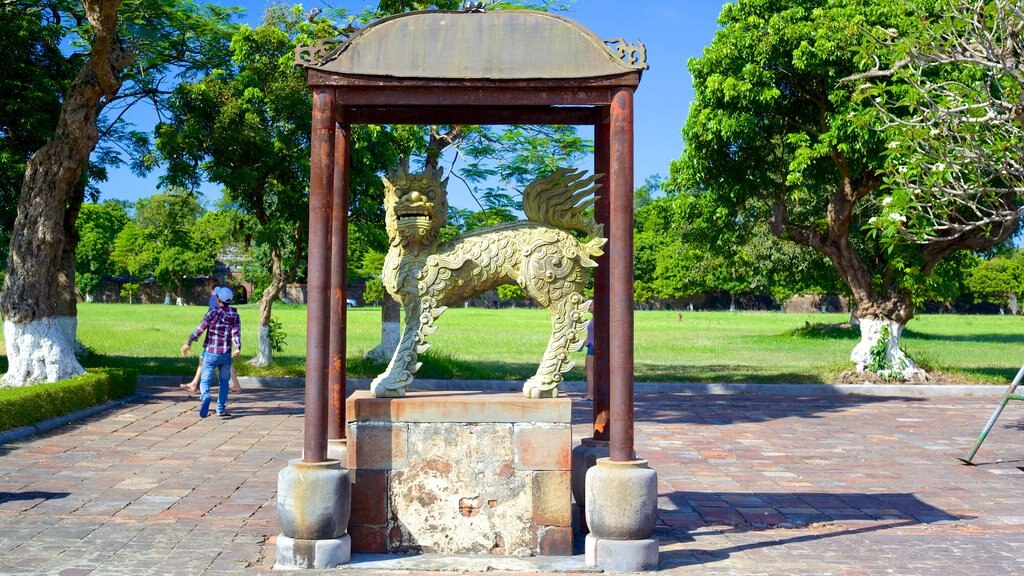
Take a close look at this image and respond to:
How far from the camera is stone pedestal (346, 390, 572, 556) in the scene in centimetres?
584

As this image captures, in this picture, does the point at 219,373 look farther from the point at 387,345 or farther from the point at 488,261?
the point at 488,261

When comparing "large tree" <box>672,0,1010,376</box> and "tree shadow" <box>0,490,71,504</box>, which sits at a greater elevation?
"large tree" <box>672,0,1010,376</box>

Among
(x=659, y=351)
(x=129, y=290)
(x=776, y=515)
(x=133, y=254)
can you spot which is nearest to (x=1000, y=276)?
(x=659, y=351)

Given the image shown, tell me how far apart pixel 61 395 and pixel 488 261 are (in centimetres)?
816

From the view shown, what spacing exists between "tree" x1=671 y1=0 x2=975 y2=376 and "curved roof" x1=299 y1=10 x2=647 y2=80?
9849mm

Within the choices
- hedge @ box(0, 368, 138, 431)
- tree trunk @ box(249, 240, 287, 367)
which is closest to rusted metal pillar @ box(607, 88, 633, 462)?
hedge @ box(0, 368, 138, 431)

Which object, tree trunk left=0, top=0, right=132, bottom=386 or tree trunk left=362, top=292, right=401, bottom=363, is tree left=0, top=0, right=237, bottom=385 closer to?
tree trunk left=0, top=0, right=132, bottom=386

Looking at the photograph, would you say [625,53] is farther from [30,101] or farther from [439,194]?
[30,101]

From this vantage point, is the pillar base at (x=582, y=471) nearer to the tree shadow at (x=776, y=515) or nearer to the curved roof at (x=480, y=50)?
the tree shadow at (x=776, y=515)

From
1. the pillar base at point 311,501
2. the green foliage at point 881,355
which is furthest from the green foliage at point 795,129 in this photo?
the pillar base at point 311,501

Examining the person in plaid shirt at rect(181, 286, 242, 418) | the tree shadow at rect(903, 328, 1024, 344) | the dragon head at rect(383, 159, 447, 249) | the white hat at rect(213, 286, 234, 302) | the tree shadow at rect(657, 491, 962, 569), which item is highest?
the dragon head at rect(383, 159, 447, 249)

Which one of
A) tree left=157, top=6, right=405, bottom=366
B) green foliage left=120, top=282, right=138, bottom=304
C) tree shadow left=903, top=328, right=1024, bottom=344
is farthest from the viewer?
green foliage left=120, top=282, right=138, bottom=304

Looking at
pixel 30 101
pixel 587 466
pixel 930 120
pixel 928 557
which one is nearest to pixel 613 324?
pixel 587 466

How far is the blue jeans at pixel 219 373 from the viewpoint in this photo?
1174 centimetres
